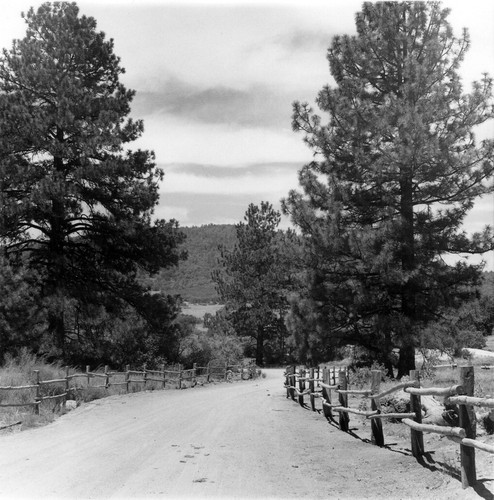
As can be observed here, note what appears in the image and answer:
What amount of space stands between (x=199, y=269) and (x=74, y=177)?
433ft

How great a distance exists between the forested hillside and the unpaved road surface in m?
111

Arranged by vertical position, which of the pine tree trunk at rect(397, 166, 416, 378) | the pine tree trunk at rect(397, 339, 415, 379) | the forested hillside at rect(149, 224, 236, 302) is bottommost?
the pine tree trunk at rect(397, 339, 415, 379)

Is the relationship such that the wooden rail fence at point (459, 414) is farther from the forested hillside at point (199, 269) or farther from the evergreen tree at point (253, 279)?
the forested hillside at point (199, 269)

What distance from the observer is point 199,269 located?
156125 millimetres

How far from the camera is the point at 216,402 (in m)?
20.4

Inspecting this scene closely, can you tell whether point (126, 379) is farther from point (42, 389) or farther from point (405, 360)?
point (405, 360)

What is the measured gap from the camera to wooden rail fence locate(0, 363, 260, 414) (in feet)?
50.5

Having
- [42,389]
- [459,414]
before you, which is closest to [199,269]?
[42,389]

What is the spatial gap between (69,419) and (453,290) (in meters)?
14.1

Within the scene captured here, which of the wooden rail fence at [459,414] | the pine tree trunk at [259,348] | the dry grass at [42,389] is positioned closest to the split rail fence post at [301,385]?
the wooden rail fence at [459,414]

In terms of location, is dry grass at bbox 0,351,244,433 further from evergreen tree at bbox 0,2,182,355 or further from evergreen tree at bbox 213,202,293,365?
evergreen tree at bbox 213,202,293,365

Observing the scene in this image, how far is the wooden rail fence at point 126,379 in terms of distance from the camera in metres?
15.4

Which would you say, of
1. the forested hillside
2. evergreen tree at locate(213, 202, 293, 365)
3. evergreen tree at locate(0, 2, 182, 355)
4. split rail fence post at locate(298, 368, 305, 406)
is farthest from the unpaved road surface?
the forested hillside

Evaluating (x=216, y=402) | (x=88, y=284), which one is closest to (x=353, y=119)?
(x=216, y=402)
